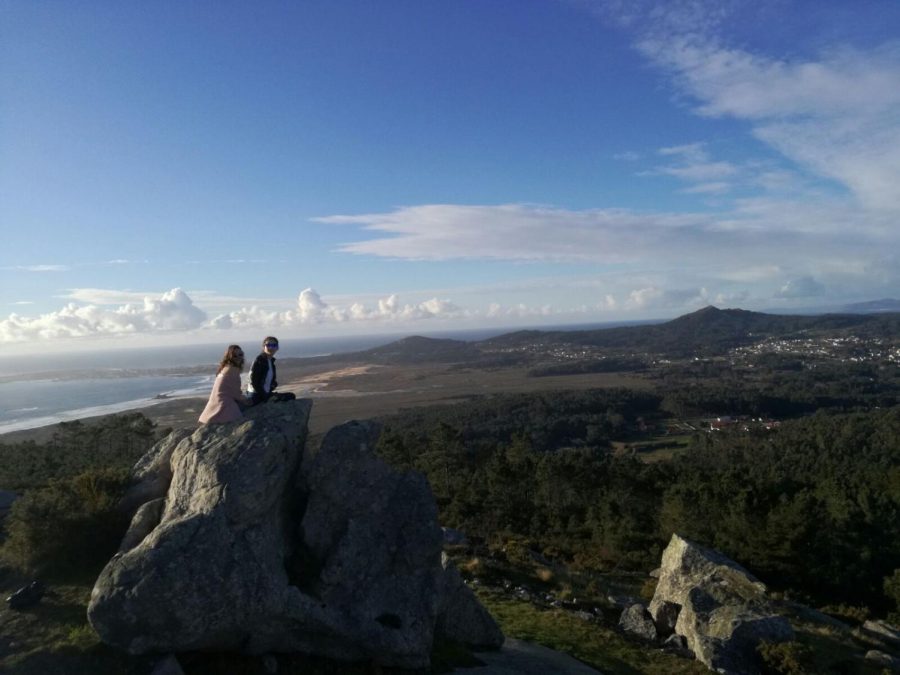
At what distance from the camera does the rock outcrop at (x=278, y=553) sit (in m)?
9.07

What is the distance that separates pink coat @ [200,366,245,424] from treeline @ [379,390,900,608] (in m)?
23.9

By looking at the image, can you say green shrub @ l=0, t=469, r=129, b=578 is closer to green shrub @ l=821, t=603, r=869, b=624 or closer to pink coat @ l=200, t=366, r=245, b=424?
pink coat @ l=200, t=366, r=245, b=424

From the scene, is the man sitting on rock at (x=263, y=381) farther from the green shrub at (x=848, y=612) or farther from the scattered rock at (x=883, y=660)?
the green shrub at (x=848, y=612)

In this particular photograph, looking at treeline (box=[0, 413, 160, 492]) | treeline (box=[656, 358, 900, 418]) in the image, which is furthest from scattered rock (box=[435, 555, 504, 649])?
treeline (box=[656, 358, 900, 418])

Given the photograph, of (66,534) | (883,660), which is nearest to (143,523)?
(66,534)

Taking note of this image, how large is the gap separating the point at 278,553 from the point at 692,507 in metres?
32.5

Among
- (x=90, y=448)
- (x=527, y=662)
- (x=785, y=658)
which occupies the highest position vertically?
(x=90, y=448)

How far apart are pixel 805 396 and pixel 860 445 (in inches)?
2278

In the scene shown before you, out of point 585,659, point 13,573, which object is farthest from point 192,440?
point 585,659

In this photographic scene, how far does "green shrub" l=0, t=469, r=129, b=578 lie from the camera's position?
12.1 m

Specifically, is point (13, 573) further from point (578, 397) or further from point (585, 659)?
point (578, 397)

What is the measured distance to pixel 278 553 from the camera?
411 inches

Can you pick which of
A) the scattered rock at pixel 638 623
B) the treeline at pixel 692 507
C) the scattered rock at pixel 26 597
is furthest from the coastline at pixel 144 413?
the scattered rock at pixel 638 623

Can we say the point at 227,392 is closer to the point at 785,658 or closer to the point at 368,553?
the point at 368,553
